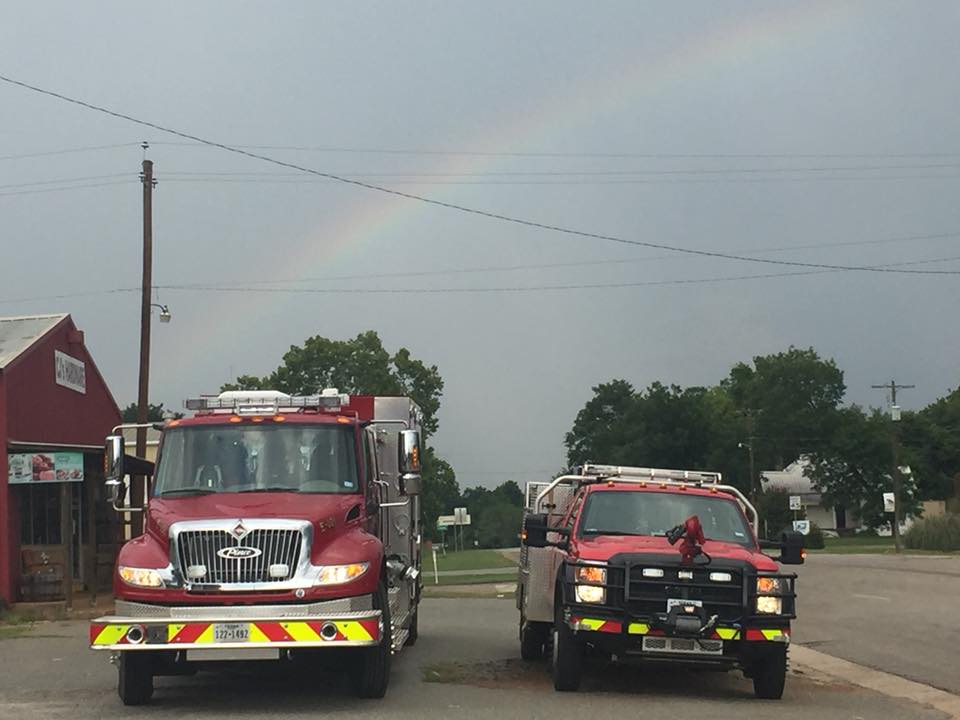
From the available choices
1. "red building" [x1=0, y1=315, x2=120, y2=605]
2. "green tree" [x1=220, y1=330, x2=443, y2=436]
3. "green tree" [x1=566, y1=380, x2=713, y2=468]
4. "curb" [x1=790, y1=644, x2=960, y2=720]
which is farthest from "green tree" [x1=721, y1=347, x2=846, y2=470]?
"curb" [x1=790, y1=644, x2=960, y2=720]

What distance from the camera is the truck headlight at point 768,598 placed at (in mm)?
12234

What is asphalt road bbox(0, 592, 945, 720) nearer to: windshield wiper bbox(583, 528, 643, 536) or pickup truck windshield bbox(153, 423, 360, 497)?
windshield wiper bbox(583, 528, 643, 536)

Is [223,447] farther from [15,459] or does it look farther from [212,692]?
[15,459]

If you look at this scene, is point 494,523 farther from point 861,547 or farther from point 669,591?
point 669,591

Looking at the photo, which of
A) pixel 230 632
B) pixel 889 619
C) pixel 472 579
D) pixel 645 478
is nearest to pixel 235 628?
pixel 230 632

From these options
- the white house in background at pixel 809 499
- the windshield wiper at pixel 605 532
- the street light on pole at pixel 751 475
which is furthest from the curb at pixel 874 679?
the white house in background at pixel 809 499

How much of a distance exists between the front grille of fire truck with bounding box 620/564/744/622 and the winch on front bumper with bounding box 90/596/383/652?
7.95 feet

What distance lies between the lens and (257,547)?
11.4 metres

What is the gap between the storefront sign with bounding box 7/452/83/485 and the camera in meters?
26.2

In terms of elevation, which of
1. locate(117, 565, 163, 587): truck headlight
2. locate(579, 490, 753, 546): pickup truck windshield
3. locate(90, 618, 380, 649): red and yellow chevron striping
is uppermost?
locate(579, 490, 753, 546): pickup truck windshield

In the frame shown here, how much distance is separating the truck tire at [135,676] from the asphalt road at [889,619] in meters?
8.00

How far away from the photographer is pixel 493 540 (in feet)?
531

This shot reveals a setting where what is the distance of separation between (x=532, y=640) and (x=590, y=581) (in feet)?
11.4

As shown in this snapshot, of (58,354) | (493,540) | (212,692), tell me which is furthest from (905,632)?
(493,540)
